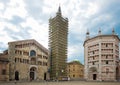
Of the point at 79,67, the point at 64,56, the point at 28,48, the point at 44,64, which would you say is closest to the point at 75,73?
the point at 79,67

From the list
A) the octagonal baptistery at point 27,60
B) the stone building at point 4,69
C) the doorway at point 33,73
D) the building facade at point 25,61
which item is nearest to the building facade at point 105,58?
the building facade at point 25,61

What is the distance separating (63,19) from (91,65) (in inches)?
878

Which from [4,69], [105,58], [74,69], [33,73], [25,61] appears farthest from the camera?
[74,69]

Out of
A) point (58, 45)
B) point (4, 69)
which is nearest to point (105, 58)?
point (58, 45)

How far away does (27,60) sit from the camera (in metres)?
58.1

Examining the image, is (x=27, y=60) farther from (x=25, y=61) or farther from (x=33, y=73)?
(x=33, y=73)

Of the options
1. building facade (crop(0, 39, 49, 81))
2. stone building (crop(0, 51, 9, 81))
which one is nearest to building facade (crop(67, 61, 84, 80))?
building facade (crop(0, 39, 49, 81))

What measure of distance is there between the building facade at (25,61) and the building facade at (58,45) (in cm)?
397

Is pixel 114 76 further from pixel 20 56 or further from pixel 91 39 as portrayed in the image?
pixel 20 56

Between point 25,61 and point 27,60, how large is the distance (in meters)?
0.83

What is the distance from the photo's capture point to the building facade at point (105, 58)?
60.1 meters

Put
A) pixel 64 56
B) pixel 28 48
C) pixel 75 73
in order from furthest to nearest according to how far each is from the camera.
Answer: pixel 75 73 → pixel 64 56 → pixel 28 48

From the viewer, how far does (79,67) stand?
105250 millimetres

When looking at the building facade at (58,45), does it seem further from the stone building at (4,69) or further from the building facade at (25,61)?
the stone building at (4,69)
